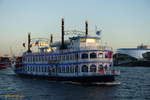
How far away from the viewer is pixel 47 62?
264ft

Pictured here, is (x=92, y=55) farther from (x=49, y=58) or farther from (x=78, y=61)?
(x=49, y=58)

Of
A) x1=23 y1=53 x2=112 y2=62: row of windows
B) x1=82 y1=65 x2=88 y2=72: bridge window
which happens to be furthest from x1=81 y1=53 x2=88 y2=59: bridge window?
x1=82 y1=65 x2=88 y2=72: bridge window

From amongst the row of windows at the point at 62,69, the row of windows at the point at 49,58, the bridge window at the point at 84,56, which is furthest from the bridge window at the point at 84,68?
the row of windows at the point at 49,58

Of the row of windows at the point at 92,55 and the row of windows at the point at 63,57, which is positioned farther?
the row of windows at the point at 63,57

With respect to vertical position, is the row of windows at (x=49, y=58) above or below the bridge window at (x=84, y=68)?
above

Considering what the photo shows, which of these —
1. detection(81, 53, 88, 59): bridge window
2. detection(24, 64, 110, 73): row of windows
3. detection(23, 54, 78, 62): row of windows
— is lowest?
detection(24, 64, 110, 73): row of windows

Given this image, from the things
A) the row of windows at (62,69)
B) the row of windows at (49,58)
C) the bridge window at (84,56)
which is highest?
the bridge window at (84,56)

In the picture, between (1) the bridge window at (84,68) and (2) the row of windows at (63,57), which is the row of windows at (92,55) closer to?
(2) the row of windows at (63,57)

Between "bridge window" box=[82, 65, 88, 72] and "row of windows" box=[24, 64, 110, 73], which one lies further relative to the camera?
"bridge window" box=[82, 65, 88, 72]

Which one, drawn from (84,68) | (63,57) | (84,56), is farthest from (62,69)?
(84,56)

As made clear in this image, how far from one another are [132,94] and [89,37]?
18440 millimetres

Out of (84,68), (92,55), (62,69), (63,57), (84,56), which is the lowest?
(62,69)

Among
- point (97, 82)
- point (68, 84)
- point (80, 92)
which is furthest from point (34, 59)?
point (80, 92)

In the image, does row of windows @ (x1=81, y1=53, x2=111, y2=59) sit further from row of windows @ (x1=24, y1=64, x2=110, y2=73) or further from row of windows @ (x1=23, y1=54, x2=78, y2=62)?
row of windows @ (x1=23, y1=54, x2=78, y2=62)
